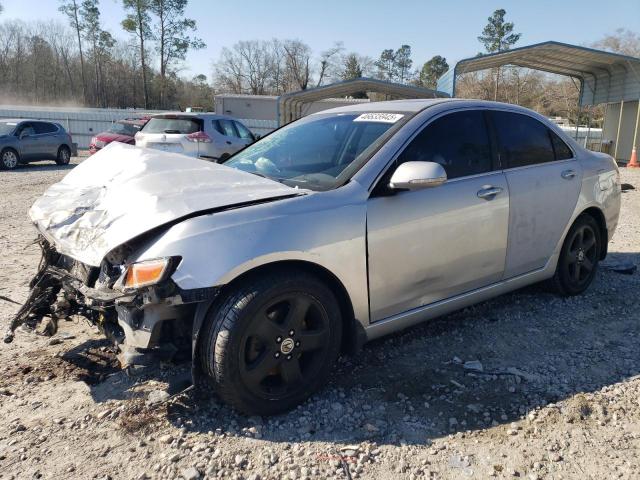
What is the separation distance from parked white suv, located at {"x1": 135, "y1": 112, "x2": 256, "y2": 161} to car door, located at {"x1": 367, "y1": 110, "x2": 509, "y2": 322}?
872 centimetres

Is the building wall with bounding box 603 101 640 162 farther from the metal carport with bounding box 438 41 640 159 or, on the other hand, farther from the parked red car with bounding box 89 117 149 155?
the parked red car with bounding box 89 117 149 155

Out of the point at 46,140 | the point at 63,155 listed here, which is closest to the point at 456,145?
the point at 46,140

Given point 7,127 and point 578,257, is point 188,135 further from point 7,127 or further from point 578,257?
point 578,257

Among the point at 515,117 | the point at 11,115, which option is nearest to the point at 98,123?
the point at 11,115

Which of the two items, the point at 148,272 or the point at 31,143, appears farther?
the point at 31,143

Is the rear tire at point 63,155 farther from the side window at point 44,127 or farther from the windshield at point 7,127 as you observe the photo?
the windshield at point 7,127

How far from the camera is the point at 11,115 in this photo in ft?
97.6

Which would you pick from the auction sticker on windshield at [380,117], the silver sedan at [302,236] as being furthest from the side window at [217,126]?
the auction sticker on windshield at [380,117]

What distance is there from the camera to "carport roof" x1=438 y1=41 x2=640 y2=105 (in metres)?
17.5

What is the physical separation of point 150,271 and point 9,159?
1626 cm

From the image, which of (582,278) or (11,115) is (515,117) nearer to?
(582,278)

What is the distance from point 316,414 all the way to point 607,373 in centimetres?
198

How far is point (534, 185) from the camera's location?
3977 mm

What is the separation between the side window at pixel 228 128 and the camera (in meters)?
12.9
